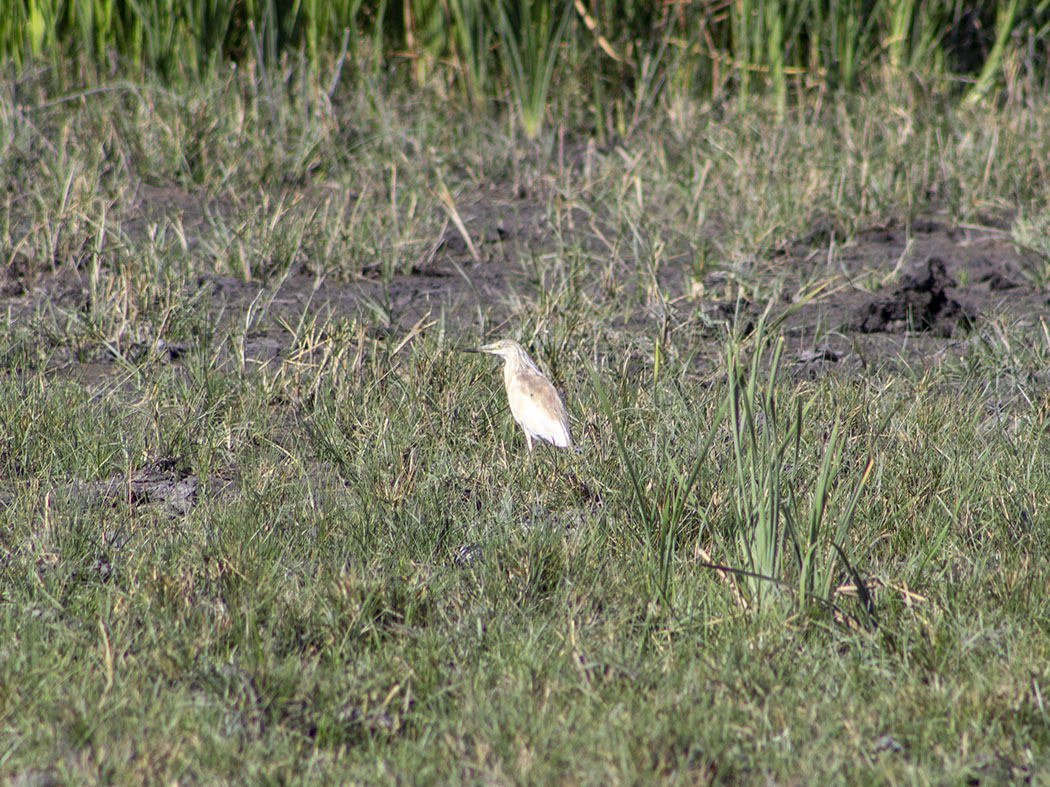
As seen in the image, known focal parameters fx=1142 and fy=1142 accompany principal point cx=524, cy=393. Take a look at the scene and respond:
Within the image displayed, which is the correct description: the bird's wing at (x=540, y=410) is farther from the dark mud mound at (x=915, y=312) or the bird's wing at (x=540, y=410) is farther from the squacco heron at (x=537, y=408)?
the dark mud mound at (x=915, y=312)

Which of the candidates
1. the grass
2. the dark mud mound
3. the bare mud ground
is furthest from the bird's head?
the dark mud mound

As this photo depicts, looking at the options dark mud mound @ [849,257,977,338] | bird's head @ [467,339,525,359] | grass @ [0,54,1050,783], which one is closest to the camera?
grass @ [0,54,1050,783]

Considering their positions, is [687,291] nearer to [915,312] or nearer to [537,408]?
[915,312]

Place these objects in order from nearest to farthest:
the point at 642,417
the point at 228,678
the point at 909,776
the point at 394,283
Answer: the point at 909,776 → the point at 228,678 → the point at 642,417 → the point at 394,283

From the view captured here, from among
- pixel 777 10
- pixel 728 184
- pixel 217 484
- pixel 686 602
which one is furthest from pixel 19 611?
pixel 777 10

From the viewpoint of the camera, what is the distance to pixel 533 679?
2.58 m

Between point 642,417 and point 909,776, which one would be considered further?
point 642,417

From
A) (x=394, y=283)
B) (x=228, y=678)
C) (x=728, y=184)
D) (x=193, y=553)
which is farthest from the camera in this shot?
(x=728, y=184)

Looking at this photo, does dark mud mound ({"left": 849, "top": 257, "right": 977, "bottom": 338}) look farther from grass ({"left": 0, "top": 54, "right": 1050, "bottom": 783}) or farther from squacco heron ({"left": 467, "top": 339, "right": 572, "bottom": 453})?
squacco heron ({"left": 467, "top": 339, "right": 572, "bottom": 453})

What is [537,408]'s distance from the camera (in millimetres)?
3803

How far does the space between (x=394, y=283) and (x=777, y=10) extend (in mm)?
3445

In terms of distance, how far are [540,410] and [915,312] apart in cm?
218

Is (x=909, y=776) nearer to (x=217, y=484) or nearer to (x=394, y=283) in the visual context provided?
(x=217, y=484)

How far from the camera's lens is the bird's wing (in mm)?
3723
